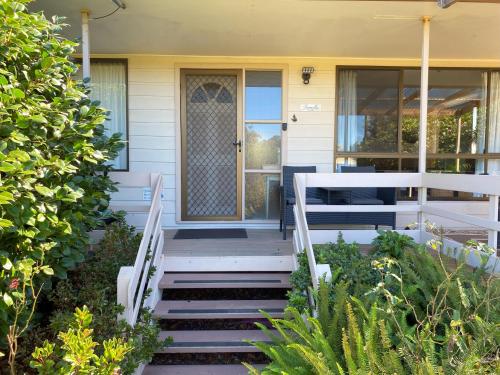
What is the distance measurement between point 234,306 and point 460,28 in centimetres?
358

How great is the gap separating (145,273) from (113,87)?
3055 mm

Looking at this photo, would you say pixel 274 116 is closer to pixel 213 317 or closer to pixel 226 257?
pixel 226 257

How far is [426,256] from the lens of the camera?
2707 millimetres

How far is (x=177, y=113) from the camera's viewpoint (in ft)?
16.4

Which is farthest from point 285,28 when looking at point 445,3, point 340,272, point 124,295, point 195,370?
point 195,370

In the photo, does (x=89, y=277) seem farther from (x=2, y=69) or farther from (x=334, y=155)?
(x=334, y=155)

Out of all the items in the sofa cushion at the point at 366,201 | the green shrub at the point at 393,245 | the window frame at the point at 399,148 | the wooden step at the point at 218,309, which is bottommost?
the wooden step at the point at 218,309

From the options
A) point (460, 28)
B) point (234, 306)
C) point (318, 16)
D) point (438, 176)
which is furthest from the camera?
point (460, 28)

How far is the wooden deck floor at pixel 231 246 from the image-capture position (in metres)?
3.70

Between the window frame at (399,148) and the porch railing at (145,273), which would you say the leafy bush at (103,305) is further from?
the window frame at (399,148)

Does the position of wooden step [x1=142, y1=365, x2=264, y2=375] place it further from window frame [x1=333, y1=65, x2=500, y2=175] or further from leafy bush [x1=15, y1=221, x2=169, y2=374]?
window frame [x1=333, y1=65, x2=500, y2=175]

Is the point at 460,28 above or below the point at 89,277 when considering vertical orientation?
above

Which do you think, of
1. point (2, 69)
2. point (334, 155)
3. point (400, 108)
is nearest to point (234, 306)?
point (2, 69)

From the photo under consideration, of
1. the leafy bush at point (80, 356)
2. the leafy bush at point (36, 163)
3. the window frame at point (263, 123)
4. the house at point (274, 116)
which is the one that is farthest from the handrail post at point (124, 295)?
the window frame at point (263, 123)
